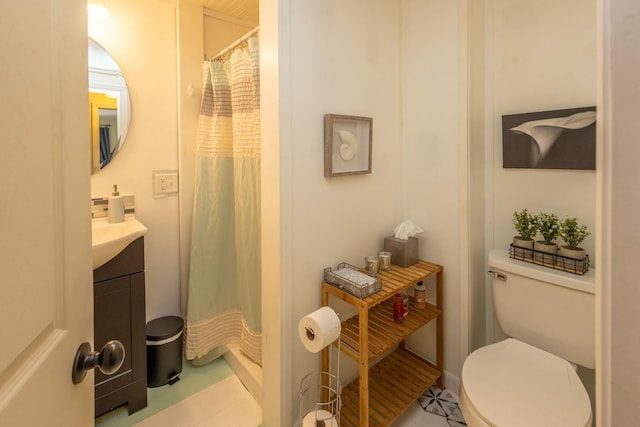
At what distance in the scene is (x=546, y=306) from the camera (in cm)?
135

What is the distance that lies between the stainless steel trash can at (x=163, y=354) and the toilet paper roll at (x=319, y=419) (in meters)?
0.94

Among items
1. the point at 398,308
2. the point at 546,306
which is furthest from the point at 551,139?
the point at 398,308

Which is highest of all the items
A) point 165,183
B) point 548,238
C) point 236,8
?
point 236,8

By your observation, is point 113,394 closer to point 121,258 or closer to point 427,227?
point 121,258

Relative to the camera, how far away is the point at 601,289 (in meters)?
0.33

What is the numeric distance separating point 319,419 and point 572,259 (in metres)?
1.26

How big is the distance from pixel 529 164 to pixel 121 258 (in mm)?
1999

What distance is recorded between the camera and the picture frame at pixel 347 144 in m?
1.43

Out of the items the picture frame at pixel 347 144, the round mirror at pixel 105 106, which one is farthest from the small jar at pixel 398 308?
the round mirror at pixel 105 106

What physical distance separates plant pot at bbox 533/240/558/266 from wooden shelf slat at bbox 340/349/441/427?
0.81 meters

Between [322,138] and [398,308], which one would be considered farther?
[398,308]

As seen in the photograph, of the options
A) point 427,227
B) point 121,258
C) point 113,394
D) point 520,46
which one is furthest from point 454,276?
point 113,394

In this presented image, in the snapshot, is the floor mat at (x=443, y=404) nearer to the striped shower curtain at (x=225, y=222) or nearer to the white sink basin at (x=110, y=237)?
the striped shower curtain at (x=225, y=222)

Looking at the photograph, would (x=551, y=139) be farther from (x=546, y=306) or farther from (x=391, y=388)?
(x=391, y=388)
